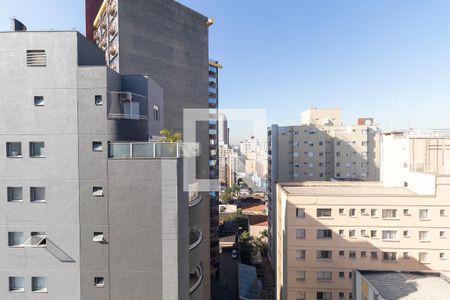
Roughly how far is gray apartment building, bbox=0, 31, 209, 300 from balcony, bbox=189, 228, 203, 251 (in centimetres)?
173

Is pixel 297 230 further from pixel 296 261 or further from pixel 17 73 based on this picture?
pixel 17 73

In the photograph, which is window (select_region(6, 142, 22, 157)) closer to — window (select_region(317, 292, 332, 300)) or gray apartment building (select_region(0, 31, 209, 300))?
gray apartment building (select_region(0, 31, 209, 300))

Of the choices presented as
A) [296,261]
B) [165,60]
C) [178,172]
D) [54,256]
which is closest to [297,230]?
[296,261]

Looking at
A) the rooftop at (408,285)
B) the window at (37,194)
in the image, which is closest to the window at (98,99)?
the window at (37,194)

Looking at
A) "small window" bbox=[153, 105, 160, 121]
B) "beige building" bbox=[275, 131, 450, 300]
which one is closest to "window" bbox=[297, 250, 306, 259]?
"beige building" bbox=[275, 131, 450, 300]

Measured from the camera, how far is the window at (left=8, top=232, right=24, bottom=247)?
10.3 meters

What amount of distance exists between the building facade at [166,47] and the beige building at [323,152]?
47.7ft

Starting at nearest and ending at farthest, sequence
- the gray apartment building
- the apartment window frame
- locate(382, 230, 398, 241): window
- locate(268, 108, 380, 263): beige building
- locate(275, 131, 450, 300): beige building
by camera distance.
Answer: the gray apartment building → the apartment window frame → locate(275, 131, 450, 300): beige building → locate(382, 230, 398, 241): window → locate(268, 108, 380, 263): beige building

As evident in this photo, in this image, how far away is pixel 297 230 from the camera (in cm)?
2034

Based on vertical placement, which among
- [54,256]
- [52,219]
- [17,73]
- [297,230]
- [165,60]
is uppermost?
[165,60]

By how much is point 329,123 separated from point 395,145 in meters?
22.3

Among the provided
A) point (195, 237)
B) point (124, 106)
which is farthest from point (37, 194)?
point (195, 237)

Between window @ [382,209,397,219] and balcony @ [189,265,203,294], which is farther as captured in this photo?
window @ [382,209,397,219]

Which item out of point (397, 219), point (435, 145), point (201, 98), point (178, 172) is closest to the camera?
point (178, 172)
